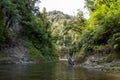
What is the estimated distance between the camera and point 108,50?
127 ft

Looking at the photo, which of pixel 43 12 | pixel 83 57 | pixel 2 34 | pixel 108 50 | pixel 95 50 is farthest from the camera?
pixel 43 12

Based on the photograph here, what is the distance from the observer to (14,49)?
6209cm

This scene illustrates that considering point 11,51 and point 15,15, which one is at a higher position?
point 15,15

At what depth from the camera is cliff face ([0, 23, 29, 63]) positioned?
55.5 m

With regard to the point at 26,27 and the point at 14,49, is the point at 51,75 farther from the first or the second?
the point at 26,27

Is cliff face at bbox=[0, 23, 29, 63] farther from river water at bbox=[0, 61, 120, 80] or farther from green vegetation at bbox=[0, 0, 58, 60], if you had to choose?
river water at bbox=[0, 61, 120, 80]

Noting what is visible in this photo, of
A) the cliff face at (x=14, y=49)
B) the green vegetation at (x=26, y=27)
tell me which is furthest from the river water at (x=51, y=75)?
the green vegetation at (x=26, y=27)

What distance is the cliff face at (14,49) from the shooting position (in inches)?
2186

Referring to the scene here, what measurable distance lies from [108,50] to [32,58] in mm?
30530

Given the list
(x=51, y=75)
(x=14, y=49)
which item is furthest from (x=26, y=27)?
(x=51, y=75)

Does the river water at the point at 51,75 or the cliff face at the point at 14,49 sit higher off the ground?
the river water at the point at 51,75

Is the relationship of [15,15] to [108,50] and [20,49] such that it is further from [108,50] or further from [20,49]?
[108,50]

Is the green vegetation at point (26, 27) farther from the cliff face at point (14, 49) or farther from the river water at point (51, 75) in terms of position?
the river water at point (51, 75)

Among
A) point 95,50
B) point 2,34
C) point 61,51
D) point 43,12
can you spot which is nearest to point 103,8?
point 95,50
